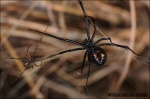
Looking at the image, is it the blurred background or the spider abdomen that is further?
the blurred background

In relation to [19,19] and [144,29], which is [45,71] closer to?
[19,19]

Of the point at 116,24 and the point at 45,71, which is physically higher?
the point at 116,24

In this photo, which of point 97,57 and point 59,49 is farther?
point 59,49

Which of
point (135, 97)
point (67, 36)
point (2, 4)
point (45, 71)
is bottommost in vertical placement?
point (135, 97)

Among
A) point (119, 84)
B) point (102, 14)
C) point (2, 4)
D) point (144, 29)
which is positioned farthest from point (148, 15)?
point (2, 4)

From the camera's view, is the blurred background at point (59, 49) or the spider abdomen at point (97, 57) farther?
the blurred background at point (59, 49)

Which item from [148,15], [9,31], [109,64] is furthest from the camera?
[148,15]

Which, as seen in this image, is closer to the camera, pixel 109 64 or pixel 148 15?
pixel 109 64

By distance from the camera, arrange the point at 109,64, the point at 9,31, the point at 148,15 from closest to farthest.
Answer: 1. the point at 9,31
2. the point at 109,64
3. the point at 148,15
